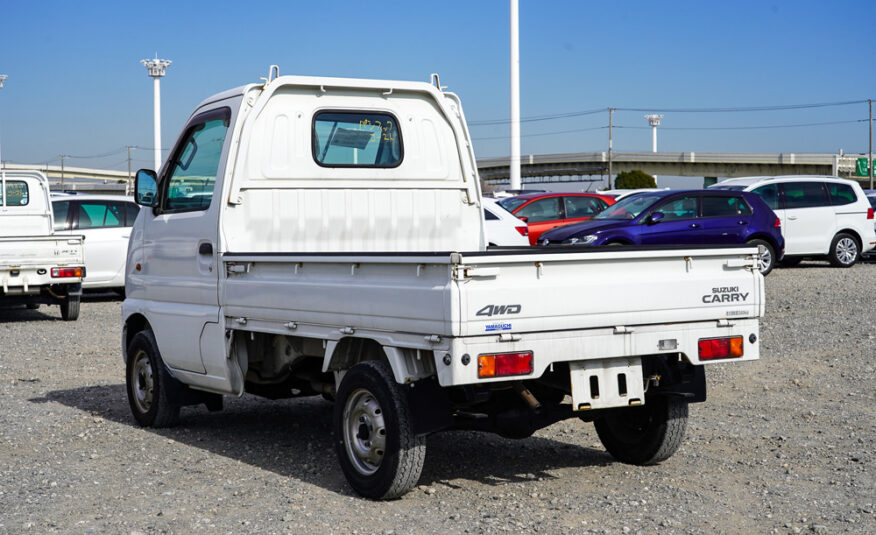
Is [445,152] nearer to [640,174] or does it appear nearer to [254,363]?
[254,363]

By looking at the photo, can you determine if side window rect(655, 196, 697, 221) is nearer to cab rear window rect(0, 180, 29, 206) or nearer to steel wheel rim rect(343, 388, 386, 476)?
cab rear window rect(0, 180, 29, 206)

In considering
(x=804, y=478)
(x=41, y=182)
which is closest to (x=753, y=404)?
(x=804, y=478)

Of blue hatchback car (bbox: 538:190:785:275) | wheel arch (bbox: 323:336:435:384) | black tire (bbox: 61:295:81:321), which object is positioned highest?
blue hatchback car (bbox: 538:190:785:275)

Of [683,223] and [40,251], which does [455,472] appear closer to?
[40,251]

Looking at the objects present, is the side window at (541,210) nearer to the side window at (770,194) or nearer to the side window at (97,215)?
the side window at (770,194)

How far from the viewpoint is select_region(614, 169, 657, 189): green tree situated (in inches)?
3342

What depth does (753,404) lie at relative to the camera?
8477 millimetres

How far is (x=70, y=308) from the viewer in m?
15.7

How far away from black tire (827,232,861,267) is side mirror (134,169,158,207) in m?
16.6

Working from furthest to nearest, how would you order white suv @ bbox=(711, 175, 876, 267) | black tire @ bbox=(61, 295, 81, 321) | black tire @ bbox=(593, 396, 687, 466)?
white suv @ bbox=(711, 175, 876, 267)
black tire @ bbox=(61, 295, 81, 321)
black tire @ bbox=(593, 396, 687, 466)

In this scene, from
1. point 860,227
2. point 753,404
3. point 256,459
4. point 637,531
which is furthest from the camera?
point 860,227

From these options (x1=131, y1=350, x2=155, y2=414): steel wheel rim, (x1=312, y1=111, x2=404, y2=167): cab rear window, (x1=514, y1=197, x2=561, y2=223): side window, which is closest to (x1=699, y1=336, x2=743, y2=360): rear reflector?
(x1=312, y1=111, x2=404, y2=167): cab rear window

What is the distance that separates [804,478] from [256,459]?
3340mm

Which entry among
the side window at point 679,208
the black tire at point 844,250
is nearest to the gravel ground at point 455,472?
the side window at point 679,208
